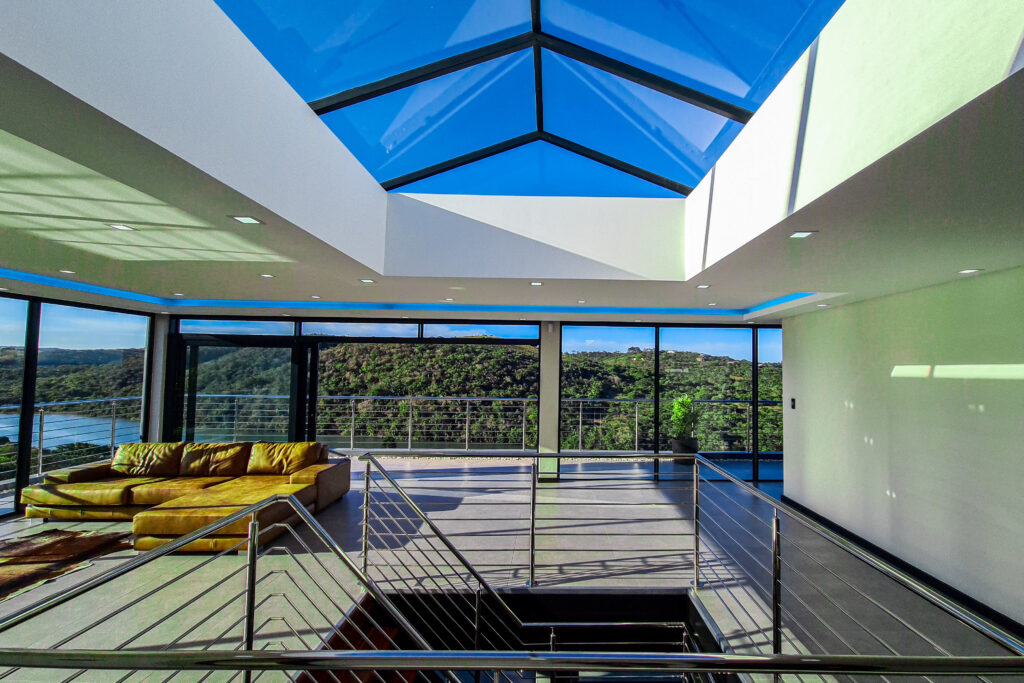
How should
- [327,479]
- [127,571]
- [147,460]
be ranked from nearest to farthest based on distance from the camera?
[127,571], [327,479], [147,460]

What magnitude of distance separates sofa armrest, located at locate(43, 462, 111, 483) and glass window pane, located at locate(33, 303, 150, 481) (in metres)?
0.68

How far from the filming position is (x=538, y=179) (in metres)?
3.75

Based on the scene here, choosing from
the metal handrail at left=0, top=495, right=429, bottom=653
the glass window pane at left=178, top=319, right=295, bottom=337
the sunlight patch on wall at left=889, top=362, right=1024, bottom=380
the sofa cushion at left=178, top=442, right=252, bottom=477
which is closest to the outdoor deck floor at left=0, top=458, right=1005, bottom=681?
the metal handrail at left=0, top=495, right=429, bottom=653

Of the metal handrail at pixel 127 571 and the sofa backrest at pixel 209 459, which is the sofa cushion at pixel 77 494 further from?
the metal handrail at pixel 127 571

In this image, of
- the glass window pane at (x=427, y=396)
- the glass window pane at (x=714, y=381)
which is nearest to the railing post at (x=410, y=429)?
the glass window pane at (x=427, y=396)

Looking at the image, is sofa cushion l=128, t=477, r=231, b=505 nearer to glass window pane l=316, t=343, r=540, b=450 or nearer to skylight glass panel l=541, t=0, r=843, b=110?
glass window pane l=316, t=343, r=540, b=450

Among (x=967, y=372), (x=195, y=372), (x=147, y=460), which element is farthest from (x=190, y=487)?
(x=967, y=372)

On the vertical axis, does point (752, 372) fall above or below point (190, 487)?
above

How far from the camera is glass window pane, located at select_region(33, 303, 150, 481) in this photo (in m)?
5.27

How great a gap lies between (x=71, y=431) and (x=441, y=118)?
5.71 metres

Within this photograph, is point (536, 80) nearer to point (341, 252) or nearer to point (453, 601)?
point (341, 252)

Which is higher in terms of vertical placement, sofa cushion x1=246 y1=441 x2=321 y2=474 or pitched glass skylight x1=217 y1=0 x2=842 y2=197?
pitched glass skylight x1=217 y1=0 x2=842 y2=197

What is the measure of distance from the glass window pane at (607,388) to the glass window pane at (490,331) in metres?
0.48

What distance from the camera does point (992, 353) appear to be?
3.27 m
